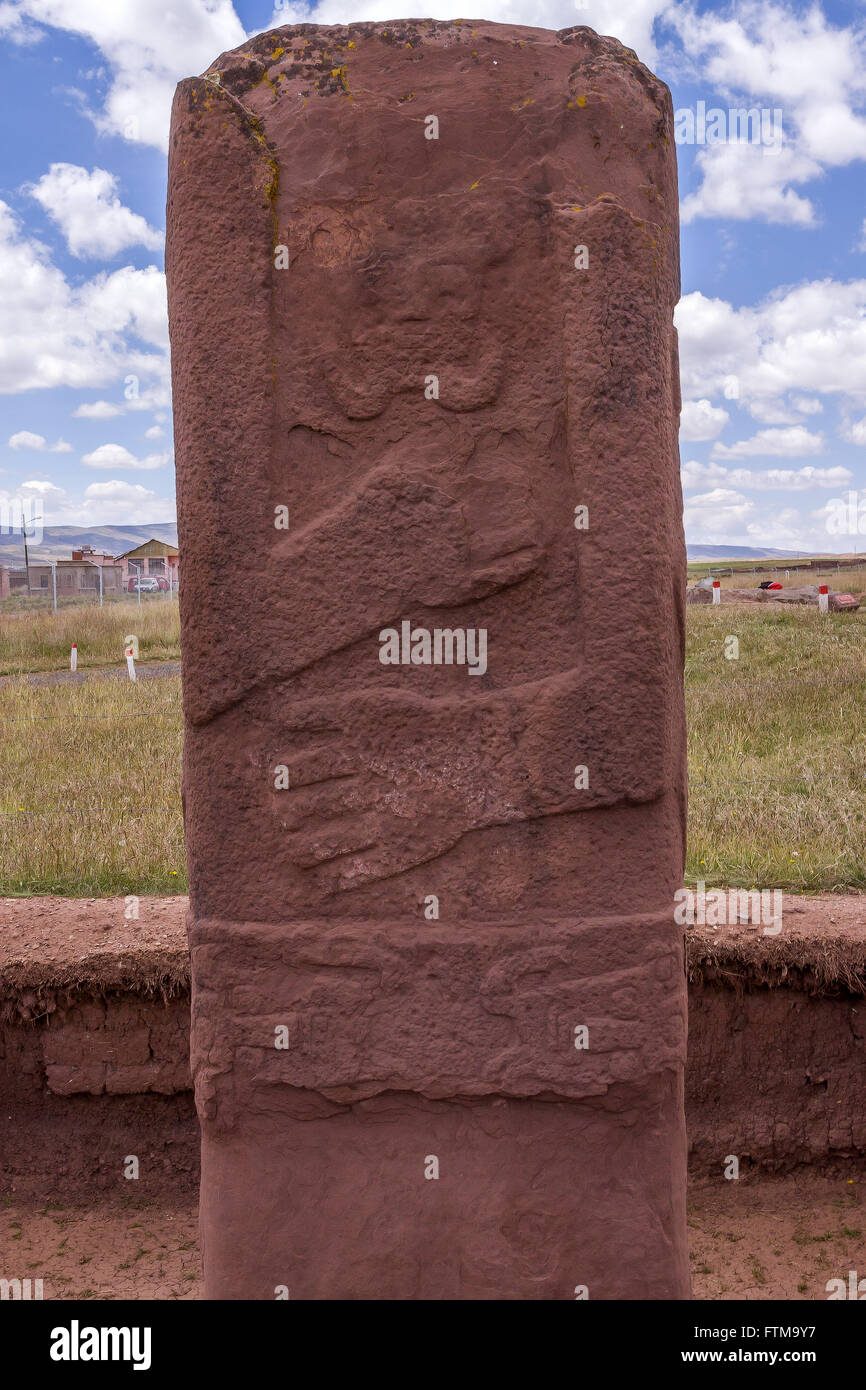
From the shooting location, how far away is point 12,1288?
335 centimetres

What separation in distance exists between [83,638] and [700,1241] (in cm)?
1430

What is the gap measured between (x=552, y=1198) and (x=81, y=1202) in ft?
7.42

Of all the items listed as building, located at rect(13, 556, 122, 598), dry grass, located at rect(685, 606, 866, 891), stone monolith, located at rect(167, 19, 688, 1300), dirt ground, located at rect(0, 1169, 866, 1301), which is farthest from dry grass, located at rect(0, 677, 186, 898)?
building, located at rect(13, 556, 122, 598)

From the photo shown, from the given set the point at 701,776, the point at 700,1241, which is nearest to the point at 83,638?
the point at 701,776

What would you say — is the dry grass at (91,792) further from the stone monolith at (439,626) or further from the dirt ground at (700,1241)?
the stone monolith at (439,626)

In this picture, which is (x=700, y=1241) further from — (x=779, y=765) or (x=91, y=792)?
(x=91, y=792)

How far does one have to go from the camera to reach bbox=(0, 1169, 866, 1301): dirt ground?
350 cm

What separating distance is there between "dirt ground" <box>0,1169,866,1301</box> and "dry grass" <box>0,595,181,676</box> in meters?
11.2

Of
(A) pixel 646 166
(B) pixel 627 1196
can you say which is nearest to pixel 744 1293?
(B) pixel 627 1196

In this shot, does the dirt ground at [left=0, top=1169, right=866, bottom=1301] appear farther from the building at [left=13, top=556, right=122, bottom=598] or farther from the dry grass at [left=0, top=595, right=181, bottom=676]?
the building at [left=13, top=556, right=122, bottom=598]

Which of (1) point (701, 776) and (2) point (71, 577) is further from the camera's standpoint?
(2) point (71, 577)

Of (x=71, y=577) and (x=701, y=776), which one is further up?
(x=71, y=577)

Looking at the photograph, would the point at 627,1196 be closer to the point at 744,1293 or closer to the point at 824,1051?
the point at 744,1293

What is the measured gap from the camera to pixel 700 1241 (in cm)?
371
